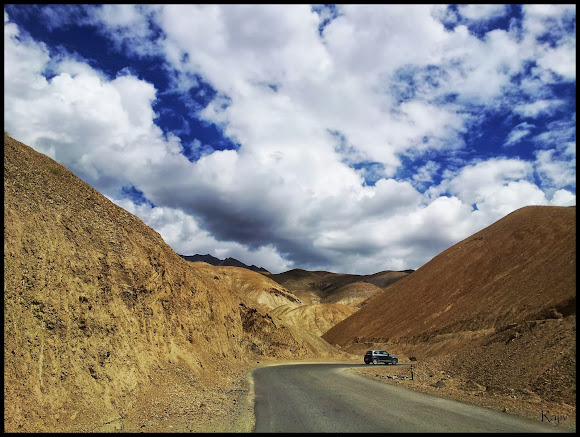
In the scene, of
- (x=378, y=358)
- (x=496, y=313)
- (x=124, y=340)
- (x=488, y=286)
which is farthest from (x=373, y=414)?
(x=488, y=286)

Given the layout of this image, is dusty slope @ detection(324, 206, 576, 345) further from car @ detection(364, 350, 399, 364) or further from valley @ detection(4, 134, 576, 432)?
car @ detection(364, 350, 399, 364)

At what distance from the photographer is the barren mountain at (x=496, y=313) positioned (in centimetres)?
1482

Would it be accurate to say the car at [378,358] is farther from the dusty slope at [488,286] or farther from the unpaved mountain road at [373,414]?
the unpaved mountain road at [373,414]

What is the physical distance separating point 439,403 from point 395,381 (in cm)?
720

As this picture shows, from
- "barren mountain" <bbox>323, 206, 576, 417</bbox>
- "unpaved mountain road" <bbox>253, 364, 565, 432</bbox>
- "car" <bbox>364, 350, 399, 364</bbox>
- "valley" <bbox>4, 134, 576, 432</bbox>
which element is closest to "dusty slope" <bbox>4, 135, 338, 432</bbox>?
"valley" <bbox>4, 134, 576, 432</bbox>

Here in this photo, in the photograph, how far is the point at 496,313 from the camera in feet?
141

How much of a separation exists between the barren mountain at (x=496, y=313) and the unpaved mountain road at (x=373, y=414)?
10.7 feet

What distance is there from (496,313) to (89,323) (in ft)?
144

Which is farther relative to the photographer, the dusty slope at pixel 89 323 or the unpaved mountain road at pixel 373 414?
the dusty slope at pixel 89 323

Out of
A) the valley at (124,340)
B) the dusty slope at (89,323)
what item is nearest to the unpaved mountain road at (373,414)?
the valley at (124,340)

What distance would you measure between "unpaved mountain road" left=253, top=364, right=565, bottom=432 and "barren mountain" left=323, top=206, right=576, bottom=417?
327 cm

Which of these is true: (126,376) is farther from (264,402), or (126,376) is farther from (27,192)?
(27,192)

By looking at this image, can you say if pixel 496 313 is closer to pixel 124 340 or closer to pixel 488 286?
pixel 488 286

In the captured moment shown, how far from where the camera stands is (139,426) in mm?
8930
